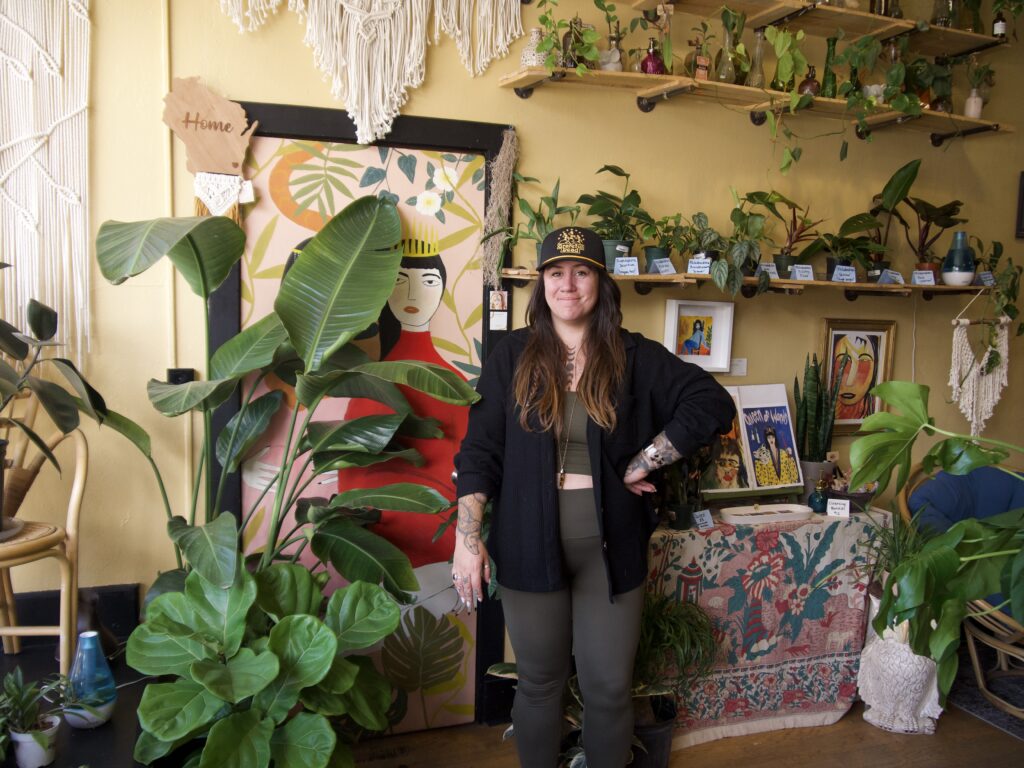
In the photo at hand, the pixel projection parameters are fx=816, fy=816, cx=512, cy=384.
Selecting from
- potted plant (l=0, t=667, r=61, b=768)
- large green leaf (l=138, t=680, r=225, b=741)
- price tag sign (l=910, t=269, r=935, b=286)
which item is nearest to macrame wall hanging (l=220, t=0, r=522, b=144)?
large green leaf (l=138, t=680, r=225, b=741)

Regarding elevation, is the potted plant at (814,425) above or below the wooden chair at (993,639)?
above

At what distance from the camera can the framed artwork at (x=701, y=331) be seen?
2926 millimetres

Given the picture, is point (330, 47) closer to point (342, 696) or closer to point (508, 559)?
point (508, 559)

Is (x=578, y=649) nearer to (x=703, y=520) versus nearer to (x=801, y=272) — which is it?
(x=703, y=520)

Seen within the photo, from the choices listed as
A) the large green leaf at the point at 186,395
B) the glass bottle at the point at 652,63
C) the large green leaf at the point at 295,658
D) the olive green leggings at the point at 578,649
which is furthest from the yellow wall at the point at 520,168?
the olive green leggings at the point at 578,649

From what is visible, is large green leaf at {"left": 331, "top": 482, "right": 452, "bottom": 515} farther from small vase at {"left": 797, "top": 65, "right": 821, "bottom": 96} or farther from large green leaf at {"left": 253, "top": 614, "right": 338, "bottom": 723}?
small vase at {"left": 797, "top": 65, "right": 821, "bottom": 96}

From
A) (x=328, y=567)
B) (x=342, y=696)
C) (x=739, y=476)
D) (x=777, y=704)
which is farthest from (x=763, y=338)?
(x=342, y=696)

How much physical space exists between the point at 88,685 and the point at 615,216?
2.00 m

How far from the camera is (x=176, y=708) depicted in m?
1.81

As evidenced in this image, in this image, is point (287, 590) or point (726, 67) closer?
point (287, 590)

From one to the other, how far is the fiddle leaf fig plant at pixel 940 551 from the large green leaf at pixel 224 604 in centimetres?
138

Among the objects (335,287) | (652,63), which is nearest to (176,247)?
(335,287)

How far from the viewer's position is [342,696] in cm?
205

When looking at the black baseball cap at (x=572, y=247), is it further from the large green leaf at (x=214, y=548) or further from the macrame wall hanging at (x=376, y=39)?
the large green leaf at (x=214, y=548)
